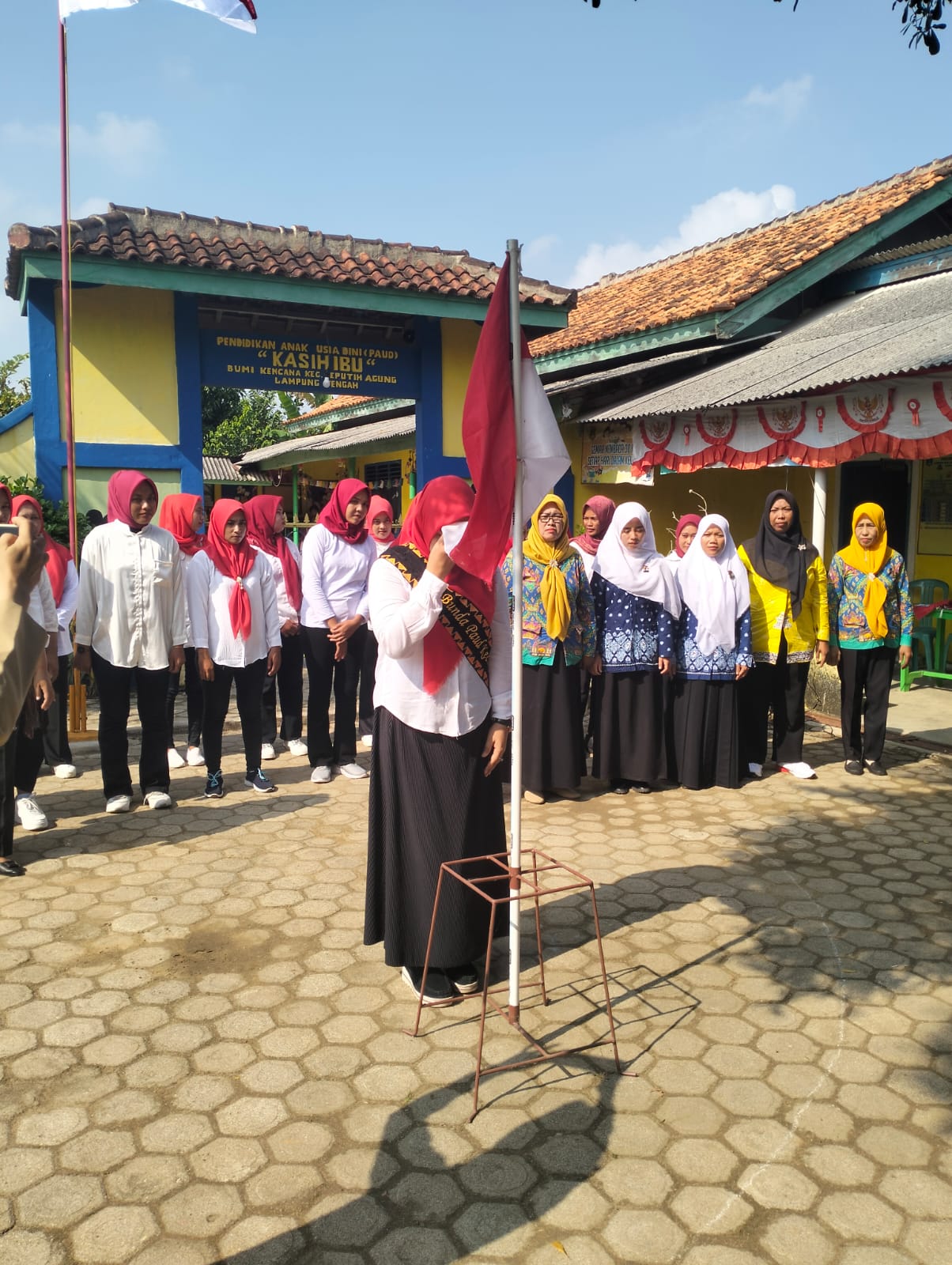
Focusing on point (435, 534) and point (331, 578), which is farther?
point (331, 578)

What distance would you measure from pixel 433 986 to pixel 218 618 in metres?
2.86

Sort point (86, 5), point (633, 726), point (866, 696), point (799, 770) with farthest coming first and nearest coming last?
point (86, 5), point (866, 696), point (799, 770), point (633, 726)

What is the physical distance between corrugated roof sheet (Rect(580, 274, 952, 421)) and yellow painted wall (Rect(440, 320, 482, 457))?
4.79 ft

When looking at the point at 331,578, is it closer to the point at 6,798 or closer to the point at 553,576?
the point at 553,576

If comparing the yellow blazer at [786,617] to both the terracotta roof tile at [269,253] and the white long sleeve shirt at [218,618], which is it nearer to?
the white long sleeve shirt at [218,618]

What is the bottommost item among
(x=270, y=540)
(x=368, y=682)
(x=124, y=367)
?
(x=368, y=682)

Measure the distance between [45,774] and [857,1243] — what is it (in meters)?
Result: 5.28

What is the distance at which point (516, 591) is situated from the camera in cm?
281

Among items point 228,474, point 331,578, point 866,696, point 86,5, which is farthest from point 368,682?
point 228,474

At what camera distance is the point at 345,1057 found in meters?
2.88

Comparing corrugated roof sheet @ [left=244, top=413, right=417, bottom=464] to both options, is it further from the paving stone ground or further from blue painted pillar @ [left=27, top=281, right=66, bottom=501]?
the paving stone ground

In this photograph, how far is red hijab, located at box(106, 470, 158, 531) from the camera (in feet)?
16.4

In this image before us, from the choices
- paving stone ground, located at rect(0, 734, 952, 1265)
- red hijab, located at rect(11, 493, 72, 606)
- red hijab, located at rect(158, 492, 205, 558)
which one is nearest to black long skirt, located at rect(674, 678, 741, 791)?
paving stone ground, located at rect(0, 734, 952, 1265)

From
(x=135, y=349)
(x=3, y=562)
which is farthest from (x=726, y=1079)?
(x=135, y=349)
